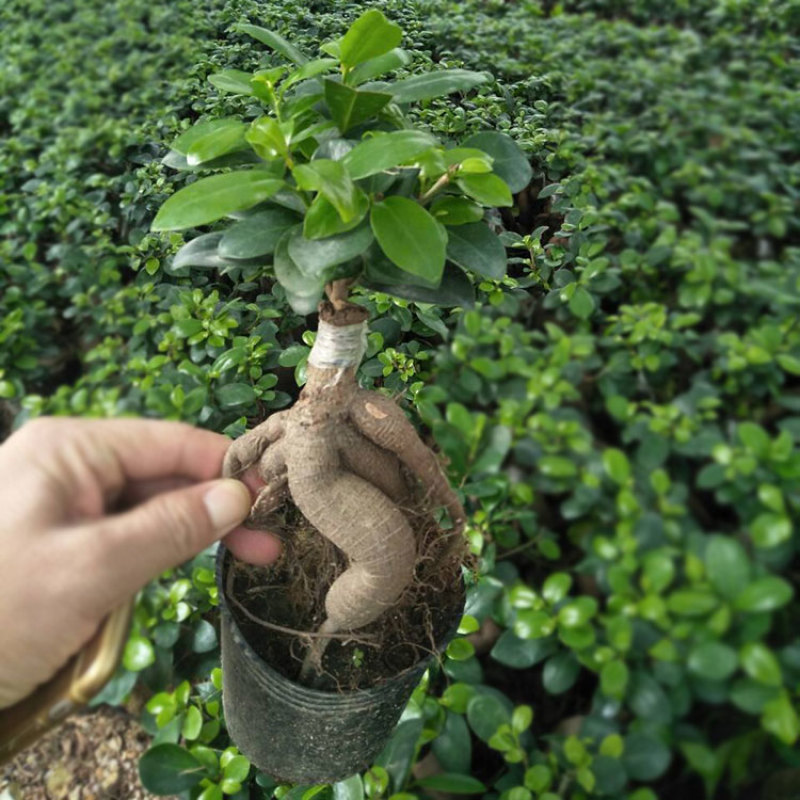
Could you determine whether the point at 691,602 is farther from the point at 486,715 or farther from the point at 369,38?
the point at 369,38

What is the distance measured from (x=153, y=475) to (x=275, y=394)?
502 millimetres

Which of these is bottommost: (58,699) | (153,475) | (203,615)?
(203,615)

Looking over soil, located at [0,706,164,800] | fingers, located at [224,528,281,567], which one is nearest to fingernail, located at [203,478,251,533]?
fingers, located at [224,528,281,567]

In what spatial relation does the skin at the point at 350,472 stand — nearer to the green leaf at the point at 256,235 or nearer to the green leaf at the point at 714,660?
the green leaf at the point at 256,235

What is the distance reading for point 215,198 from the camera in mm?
673

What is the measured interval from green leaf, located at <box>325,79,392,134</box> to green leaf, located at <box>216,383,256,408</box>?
1.30 ft

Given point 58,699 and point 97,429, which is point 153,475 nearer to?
point 97,429

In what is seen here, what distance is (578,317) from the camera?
630mm

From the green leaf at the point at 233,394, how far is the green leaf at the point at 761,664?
2.29 feet

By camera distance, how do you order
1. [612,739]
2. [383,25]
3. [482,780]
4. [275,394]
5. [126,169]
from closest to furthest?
[612,739], [383,25], [482,780], [126,169], [275,394]

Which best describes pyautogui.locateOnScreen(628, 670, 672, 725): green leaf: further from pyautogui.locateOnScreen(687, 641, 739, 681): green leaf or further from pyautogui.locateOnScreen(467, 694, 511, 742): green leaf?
pyautogui.locateOnScreen(467, 694, 511, 742): green leaf

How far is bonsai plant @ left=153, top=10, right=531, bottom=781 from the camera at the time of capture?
25.8 inches

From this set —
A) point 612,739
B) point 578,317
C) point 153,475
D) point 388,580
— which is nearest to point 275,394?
point 388,580

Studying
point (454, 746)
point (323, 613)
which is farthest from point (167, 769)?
point (454, 746)
